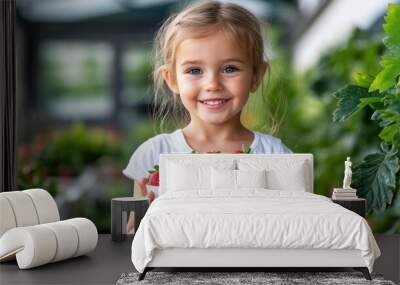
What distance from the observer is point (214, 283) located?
4.53m

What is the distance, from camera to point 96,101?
291 inches

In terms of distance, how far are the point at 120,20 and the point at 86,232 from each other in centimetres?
262

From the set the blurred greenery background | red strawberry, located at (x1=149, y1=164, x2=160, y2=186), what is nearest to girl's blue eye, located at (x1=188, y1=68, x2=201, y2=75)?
the blurred greenery background

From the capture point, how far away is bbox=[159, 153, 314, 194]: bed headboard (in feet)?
19.9

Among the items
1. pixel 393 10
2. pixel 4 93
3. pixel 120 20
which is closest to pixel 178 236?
pixel 393 10

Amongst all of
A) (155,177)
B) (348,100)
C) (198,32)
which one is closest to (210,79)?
(198,32)

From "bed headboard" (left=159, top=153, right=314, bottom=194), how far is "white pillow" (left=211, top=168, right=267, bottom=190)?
15cm

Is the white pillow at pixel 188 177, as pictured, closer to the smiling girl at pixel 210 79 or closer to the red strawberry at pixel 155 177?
the red strawberry at pixel 155 177

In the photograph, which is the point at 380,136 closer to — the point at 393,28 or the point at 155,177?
the point at 393,28

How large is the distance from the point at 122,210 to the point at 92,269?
106cm

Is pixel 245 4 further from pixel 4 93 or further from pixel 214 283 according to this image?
pixel 214 283

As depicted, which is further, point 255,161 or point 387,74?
point 255,161

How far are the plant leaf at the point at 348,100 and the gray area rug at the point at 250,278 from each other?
4.65 feet

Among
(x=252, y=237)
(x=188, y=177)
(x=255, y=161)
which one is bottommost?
(x=252, y=237)
